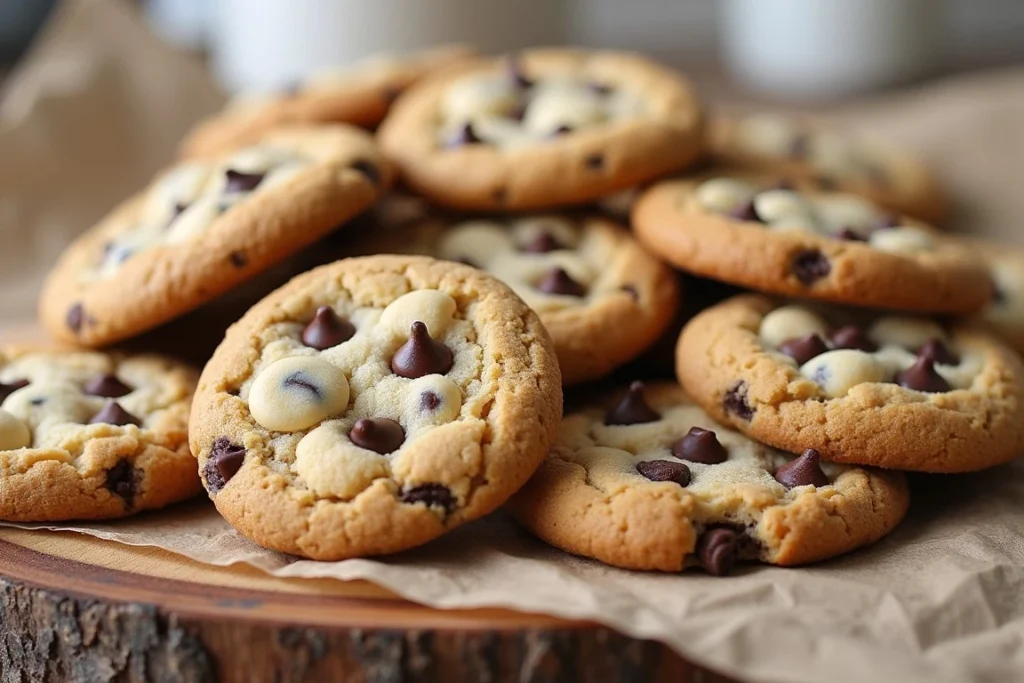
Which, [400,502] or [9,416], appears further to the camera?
[9,416]

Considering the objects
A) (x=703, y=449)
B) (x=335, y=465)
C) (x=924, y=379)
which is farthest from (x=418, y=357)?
(x=924, y=379)

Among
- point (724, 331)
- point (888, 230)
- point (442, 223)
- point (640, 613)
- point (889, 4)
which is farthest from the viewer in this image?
point (889, 4)

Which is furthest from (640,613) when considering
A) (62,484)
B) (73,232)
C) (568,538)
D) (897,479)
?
(73,232)

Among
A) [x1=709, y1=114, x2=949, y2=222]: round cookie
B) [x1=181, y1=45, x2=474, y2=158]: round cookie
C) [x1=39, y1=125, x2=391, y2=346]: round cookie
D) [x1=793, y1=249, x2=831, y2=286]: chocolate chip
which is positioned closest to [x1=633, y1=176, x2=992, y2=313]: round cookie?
[x1=793, y1=249, x2=831, y2=286]: chocolate chip

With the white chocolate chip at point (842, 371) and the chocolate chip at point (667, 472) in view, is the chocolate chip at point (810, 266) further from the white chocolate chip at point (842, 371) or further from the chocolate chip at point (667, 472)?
the chocolate chip at point (667, 472)

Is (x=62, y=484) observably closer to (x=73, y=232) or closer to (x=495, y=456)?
(x=495, y=456)

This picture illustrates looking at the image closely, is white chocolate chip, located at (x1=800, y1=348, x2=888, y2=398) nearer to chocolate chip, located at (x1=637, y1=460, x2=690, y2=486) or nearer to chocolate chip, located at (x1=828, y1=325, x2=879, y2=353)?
chocolate chip, located at (x1=828, y1=325, x2=879, y2=353)

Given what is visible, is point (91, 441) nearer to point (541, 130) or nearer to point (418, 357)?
point (418, 357)
